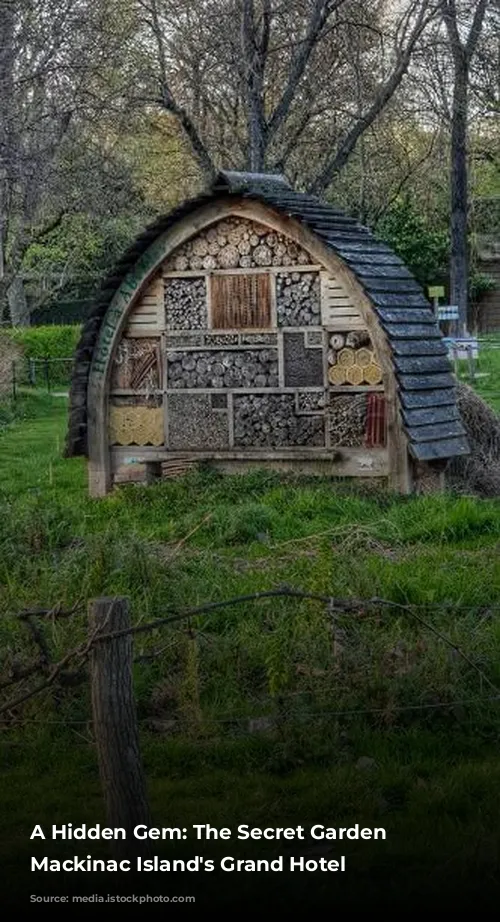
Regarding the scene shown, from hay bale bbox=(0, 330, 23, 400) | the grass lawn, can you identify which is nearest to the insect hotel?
the grass lawn

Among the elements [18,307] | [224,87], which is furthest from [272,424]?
[18,307]

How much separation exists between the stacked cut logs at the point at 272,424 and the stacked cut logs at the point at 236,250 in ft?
4.37

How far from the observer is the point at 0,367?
92.8 ft

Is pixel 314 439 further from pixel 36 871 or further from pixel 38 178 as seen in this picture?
pixel 36 871

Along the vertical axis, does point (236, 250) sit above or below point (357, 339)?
above

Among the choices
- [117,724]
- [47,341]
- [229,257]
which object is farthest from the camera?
[47,341]

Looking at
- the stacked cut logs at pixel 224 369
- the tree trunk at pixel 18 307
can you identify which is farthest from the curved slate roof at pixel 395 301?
the tree trunk at pixel 18 307

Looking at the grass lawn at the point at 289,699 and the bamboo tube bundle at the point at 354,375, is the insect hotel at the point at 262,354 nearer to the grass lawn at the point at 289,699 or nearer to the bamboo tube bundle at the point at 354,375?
the bamboo tube bundle at the point at 354,375

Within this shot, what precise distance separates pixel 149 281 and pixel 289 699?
8.82 metres

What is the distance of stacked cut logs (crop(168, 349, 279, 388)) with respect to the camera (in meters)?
15.6

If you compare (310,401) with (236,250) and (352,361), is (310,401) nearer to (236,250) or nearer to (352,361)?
(352,361)

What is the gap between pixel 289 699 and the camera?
7953mm

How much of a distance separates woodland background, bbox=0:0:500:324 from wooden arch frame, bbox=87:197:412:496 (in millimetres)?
2944

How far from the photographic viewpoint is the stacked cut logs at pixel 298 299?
15266 millimetres
